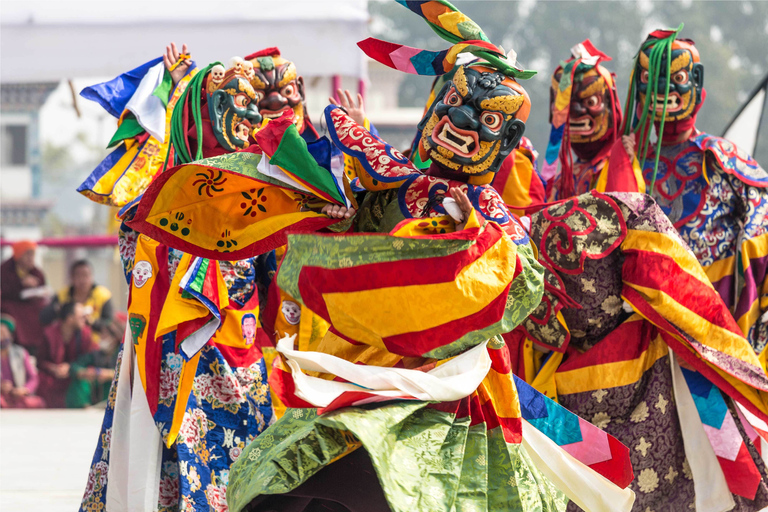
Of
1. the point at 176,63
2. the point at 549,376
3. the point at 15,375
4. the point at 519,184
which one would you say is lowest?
the point at 15,375

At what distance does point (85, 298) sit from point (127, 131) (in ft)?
15.9

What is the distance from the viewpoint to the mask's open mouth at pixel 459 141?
2.79m

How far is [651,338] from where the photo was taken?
355cm

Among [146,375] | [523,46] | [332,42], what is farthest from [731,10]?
[146,375]

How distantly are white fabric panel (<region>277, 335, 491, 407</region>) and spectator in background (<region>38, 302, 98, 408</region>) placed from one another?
6.61 m

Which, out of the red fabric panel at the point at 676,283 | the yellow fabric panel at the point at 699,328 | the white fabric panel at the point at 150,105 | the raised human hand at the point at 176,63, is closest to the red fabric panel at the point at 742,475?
the yellow fabric panel at the point at 699,328

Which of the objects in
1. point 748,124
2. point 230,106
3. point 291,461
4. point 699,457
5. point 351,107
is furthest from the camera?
point 748,124

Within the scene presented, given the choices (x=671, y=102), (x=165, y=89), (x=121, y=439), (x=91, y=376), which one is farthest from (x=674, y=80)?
(x=91, y=376)

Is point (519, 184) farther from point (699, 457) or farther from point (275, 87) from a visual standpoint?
point (699, 457)

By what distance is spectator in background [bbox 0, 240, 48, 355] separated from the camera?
8742 mm

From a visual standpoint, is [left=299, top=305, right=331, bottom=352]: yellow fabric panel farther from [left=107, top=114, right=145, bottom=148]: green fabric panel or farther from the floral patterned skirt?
[left=107, top=114, right=145, bottom=148]: green fabric panel

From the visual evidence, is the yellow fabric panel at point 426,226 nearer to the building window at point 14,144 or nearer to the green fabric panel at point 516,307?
the green fabric panel at point 516,307

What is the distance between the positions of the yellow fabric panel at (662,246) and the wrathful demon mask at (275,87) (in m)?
1.48

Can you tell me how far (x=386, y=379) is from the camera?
2.46 meters
